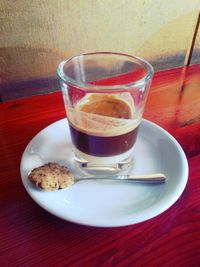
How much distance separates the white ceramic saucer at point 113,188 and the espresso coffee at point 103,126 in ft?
0.18

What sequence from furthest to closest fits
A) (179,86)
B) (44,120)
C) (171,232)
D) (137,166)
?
(179,86) → (44,120) → (137,166) → (171,232)

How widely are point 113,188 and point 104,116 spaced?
132mm

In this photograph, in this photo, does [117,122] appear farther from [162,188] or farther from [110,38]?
[110,38]

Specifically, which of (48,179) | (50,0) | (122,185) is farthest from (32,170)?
(50,0)

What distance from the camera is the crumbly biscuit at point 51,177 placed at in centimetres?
45

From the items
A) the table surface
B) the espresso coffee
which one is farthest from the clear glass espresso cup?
the table surface

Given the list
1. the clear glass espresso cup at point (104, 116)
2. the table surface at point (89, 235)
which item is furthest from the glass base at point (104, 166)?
the table surface at point (89, 235)

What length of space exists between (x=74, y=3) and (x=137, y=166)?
52 cm

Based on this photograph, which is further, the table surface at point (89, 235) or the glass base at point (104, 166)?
the glass base at point (104, 166)

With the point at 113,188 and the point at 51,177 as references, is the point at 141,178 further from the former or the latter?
the point at 51,177

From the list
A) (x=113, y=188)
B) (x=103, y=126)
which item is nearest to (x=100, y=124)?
(x=103, y=126)

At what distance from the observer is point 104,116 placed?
1.63 feet

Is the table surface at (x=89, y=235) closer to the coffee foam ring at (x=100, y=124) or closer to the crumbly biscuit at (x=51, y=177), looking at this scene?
the crumbly biscuit at (x=51, y=177)

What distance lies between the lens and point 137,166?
531mm
